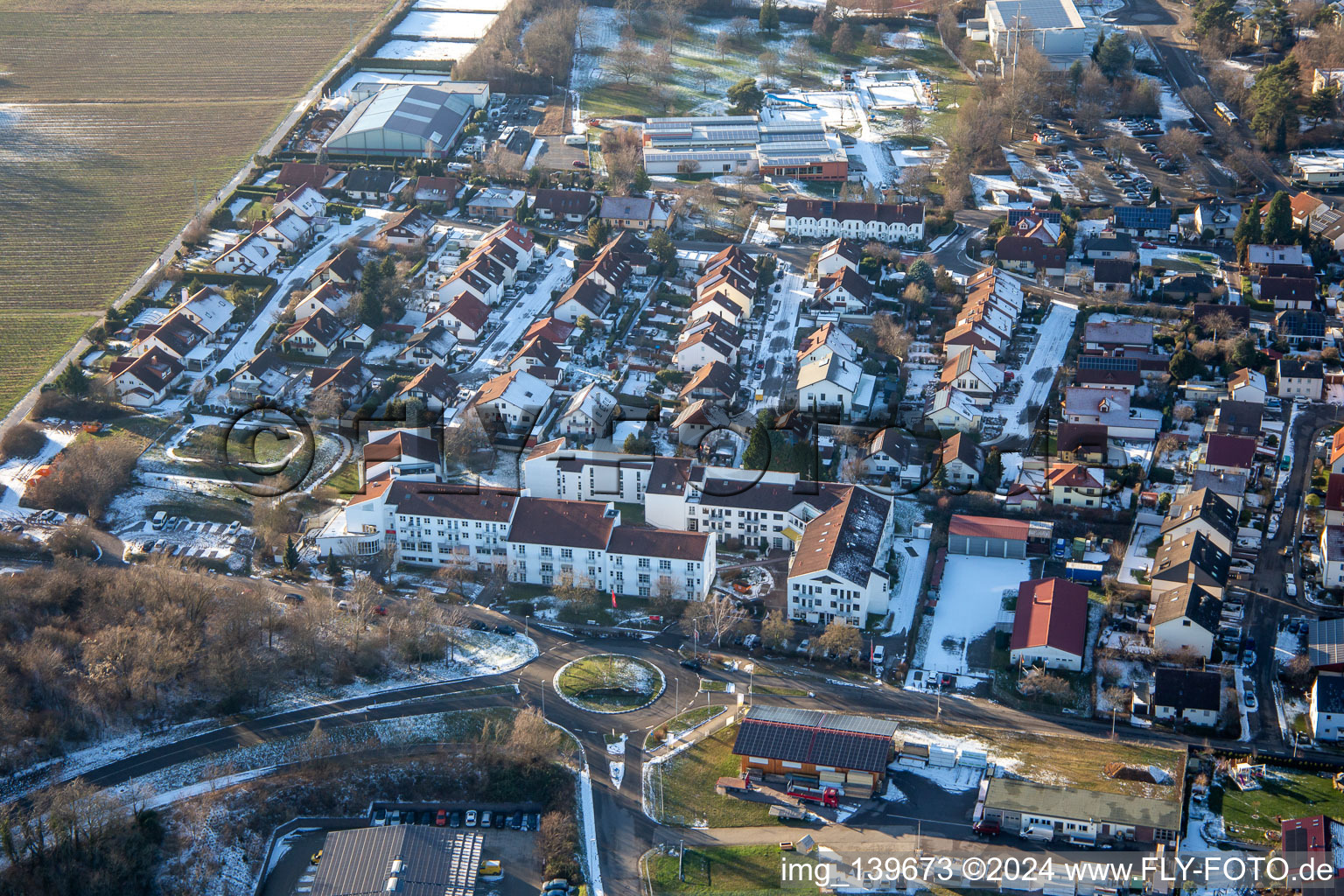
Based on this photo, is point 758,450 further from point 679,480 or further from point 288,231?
point 288,231

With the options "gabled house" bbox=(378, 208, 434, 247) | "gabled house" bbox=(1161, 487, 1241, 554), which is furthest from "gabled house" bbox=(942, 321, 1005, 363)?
"gabled house" bbox=(378, 208, 434, 247)

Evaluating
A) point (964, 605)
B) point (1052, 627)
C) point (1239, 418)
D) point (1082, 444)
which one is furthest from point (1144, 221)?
point (1052, 627)

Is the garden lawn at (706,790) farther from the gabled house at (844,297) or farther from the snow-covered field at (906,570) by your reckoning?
the gabled house at (844,297)

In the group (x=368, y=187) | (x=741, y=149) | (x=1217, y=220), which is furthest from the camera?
(x=741, y=149)

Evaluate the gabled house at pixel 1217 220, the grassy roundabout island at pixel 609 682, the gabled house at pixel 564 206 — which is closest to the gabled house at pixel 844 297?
the gabled house at pixel 564 206

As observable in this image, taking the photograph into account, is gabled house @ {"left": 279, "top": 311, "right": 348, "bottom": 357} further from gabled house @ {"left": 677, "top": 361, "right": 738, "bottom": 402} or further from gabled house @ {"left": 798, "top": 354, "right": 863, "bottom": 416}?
gabled house @ {"left": 798, "top": 354, "right": 863, "bottom": 416}

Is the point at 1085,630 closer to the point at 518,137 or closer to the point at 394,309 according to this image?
the point at 394,309
